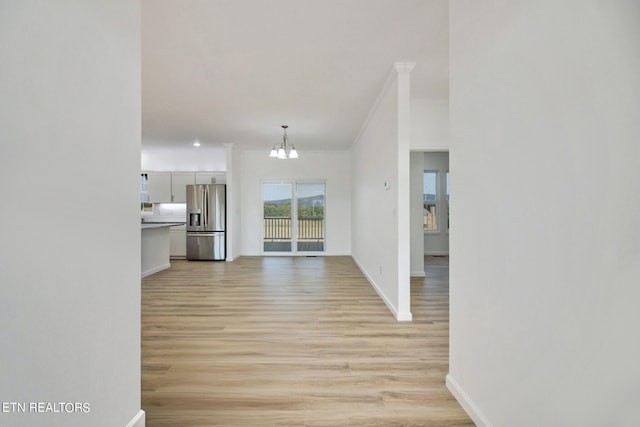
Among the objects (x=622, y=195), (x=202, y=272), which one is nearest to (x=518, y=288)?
(x=622, y=195)

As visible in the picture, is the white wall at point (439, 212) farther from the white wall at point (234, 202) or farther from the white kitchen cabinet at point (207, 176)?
the white kitchen cabinet at point (207, 176)

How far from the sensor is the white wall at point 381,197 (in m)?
3.48

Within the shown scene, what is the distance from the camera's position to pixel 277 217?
8172 millimetres

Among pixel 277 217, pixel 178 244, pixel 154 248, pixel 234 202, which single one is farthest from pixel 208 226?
pixel 277 217

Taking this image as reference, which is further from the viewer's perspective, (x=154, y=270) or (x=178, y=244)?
(x=178, y=244)

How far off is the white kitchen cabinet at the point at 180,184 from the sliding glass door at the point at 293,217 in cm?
213

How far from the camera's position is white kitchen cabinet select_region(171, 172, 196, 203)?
837 cm

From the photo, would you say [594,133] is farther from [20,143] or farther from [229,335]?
[229,335]

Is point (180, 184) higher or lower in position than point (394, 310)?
higher

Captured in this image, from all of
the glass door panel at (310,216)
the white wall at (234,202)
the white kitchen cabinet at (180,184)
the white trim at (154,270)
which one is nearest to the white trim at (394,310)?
the glass door panel at (310,216)

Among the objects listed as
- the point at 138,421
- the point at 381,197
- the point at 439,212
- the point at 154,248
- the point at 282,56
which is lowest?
the point at 138,421

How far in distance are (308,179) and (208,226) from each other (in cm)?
282

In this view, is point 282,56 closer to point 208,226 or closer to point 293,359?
point 293,359

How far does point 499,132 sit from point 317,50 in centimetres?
206
